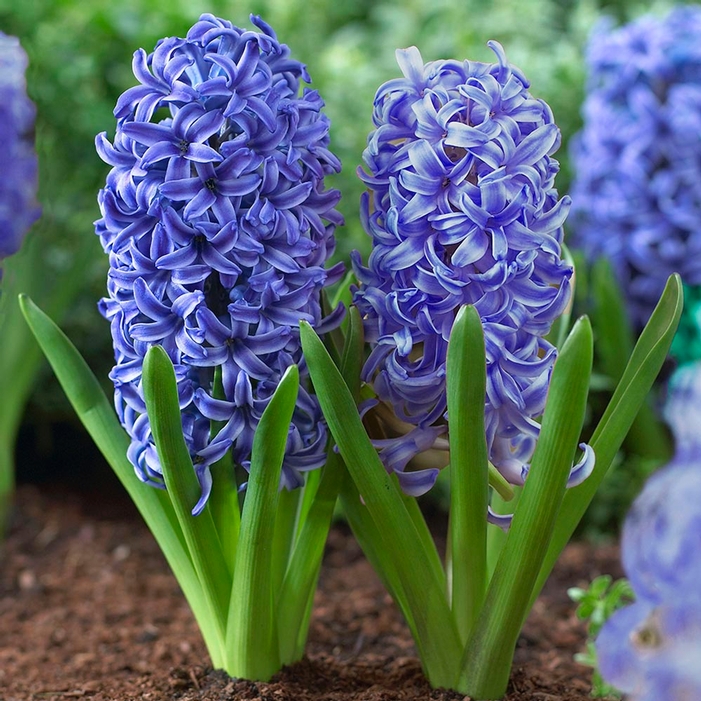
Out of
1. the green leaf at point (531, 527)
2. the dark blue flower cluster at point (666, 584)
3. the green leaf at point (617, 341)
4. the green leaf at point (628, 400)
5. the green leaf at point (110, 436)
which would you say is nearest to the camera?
the dark blue flower cluster at point (666, 584)

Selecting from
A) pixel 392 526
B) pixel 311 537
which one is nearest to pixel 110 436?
pixel 311 537

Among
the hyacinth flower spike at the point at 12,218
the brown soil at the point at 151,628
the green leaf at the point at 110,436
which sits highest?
the hyacinth flower spike at the point at 12,218

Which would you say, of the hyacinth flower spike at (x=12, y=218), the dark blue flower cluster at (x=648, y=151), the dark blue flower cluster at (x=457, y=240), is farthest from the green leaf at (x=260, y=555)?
the dark blue flower cluster at (x=648, y=151)

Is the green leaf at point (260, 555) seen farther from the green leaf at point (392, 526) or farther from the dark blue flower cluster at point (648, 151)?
the dark blue flower cluster at point (648, 151)

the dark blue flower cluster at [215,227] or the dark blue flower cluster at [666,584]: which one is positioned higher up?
the dark blue flower cluster at [215,227]

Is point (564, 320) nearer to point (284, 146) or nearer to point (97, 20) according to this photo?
Result: point (284, 146)

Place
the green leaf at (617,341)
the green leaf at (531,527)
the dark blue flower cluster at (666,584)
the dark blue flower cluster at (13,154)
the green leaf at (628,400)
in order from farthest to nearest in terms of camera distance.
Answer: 1. the green leaf at (617,341)
2. the dark blue flower cluster at (13,154)
3. the green leaf at (628,400)
4. the green leaf at (531,527)
5. the dark blue flower cluster at (666,584)

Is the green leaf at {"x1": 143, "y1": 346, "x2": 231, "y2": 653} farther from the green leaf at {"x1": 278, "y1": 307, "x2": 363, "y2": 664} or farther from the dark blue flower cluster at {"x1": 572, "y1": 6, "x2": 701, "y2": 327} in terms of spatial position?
the dark blue flower cluster at {"x1": 572, "y1": 6, "x2": 701, "y2": 327}

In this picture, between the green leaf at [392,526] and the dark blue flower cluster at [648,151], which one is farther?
the dark blue flower cluster at [648,151]

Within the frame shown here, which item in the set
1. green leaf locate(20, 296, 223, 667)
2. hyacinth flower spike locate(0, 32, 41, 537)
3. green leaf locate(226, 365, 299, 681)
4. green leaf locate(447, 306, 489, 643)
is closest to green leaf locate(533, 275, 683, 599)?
green leaf locate(447, 306, 489, 643)
